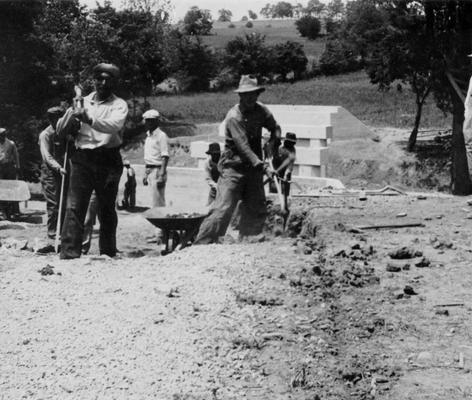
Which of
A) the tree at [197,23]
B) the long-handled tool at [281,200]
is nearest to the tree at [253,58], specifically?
the tree at [197,23]

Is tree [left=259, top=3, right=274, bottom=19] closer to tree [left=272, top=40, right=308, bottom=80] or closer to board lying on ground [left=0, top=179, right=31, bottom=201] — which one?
tree [left=272, top=40, right=308, bottom=80]

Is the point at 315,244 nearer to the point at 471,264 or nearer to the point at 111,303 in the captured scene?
the point at 471,264

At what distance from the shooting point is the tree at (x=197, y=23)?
84438 millimetres

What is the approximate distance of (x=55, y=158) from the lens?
10125mm

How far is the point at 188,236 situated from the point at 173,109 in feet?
111

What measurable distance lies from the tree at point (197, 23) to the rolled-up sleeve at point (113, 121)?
75654 millimetres

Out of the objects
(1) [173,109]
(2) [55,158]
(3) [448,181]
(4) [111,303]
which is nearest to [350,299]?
(4) [111,303]

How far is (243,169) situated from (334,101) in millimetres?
31058

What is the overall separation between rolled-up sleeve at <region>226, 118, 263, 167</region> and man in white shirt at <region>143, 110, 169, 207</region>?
210cm

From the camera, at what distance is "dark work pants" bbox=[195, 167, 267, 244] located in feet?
27.6

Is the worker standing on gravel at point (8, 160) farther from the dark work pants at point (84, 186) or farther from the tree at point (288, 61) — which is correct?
the tree at point (288, 61)

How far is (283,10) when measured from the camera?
457ft

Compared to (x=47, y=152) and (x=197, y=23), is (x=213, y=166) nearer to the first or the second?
(x=47, y=152)

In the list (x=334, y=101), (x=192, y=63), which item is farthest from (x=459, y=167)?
(x=192, y=63)
